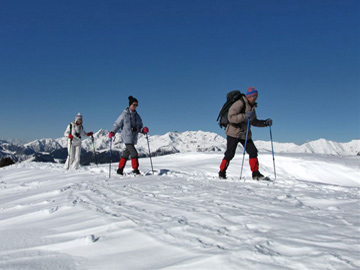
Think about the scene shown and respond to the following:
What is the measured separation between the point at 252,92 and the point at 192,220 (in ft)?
16.5

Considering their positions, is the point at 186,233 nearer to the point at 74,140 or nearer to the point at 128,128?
the point at 128,128

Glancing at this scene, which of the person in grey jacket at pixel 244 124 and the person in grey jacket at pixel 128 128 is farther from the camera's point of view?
the person in grey jacket at pixel 128 128

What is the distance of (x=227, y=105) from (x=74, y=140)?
25.2 ft

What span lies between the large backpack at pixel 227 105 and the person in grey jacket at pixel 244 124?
0.13 meters

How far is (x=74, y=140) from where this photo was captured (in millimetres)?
11891

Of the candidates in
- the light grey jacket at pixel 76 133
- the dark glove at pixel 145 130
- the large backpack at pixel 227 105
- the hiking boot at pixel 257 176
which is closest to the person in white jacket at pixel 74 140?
the light grey jacket at pixel 76 133

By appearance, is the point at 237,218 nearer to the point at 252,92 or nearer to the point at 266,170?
the point at 252,92

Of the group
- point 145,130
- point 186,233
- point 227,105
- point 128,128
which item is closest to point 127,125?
point 128,128

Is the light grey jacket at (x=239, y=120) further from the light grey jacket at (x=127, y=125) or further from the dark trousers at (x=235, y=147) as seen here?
the light grey jacket at (x=127, y=125)

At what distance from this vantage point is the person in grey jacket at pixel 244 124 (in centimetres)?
685

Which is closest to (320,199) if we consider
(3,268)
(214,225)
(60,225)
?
(214,225)

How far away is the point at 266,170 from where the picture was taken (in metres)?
10.8

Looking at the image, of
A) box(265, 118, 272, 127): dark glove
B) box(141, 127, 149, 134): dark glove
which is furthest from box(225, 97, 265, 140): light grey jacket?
box(141, 127, 149, 134): dark glove

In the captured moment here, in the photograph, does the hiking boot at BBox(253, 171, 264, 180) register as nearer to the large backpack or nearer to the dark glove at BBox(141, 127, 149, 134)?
the large backpack
